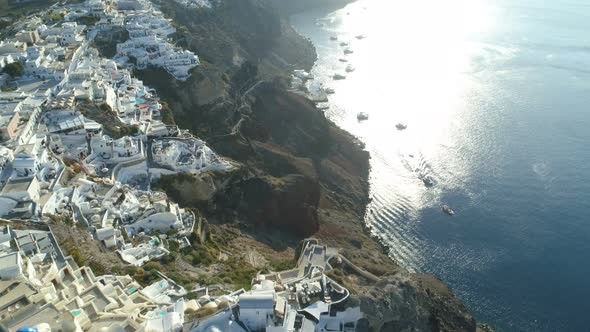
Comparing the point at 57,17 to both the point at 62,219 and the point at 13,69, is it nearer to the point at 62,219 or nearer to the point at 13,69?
the point at 13,69

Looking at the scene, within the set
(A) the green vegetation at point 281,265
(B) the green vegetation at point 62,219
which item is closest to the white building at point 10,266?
(B) the green vegetation at point 62,219

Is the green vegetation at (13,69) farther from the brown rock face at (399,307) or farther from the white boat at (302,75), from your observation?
the white boat at (302,75)

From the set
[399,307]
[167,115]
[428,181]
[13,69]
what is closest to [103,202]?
[167,115]

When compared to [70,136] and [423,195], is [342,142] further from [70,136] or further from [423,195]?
[70,136]

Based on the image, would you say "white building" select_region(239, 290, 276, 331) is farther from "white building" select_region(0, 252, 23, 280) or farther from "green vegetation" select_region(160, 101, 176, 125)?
"green vegetation" select_region(160, 101, 176, 125)

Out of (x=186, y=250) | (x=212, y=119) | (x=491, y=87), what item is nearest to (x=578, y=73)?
(x=491, y=87)

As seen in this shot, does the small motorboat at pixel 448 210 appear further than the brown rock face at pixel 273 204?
Yes
